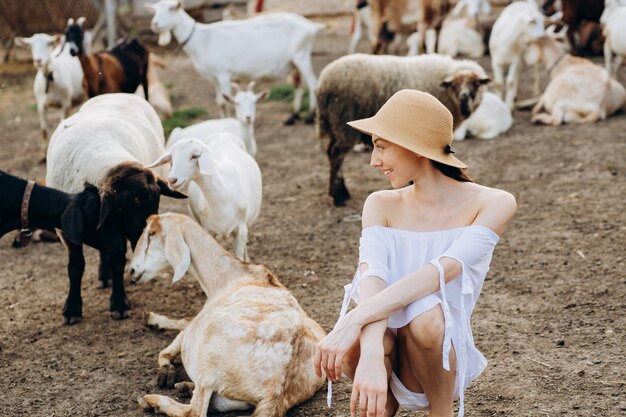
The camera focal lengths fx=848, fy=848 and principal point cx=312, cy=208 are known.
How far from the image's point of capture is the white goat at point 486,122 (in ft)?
31.4

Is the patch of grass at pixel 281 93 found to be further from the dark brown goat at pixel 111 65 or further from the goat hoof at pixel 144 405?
the goat hoof at pixel 144 405

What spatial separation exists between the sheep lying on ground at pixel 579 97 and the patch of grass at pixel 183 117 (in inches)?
177

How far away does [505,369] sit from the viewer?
14.2 feet

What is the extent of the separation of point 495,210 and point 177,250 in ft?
6.82

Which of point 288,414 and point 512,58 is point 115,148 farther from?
point 512,58

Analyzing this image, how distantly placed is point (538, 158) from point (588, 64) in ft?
8.05

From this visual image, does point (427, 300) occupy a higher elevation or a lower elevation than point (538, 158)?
higher

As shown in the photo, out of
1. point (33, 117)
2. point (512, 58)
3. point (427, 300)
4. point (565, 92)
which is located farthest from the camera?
point (33, 117)

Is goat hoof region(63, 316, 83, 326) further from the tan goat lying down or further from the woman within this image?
the woman

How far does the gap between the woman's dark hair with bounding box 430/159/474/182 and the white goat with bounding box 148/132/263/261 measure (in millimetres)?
2524

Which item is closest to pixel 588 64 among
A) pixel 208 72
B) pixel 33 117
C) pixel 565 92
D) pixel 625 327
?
pixel 565 92

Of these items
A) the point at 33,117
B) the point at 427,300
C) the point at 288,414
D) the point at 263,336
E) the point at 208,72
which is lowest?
the point at 33,117

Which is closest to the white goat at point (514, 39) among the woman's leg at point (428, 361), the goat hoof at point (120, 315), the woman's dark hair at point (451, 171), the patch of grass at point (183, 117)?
the patch of grass at point (183, 117)

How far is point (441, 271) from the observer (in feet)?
10.0
